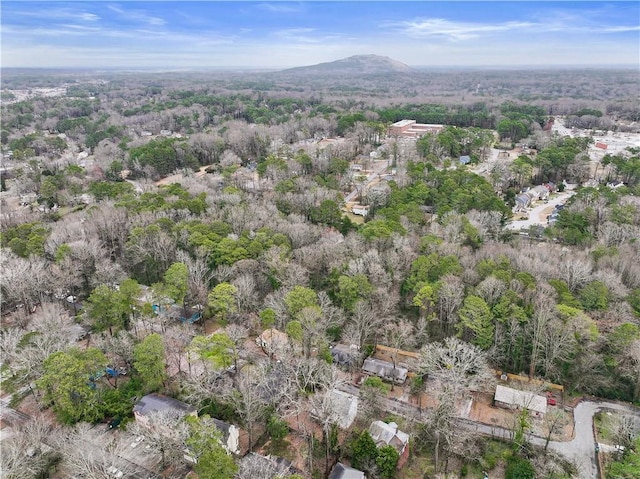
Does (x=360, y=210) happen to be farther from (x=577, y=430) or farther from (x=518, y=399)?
(x=577, y=430)

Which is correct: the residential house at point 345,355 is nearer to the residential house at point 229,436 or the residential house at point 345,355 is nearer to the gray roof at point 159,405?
the residential house at point 229,436

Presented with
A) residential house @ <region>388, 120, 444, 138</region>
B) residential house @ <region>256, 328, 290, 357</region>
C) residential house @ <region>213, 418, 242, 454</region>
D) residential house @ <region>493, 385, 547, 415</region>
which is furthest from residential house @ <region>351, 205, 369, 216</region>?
residential house @ <region>388, 120, 444, 138</region>

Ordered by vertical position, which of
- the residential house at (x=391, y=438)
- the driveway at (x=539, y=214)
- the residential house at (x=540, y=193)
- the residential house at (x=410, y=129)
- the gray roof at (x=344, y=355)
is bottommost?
the residential house at (x=391, y=438)

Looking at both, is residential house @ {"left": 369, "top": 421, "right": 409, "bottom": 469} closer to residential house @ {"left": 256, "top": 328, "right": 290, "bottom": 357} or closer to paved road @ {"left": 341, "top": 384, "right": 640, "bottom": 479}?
paved road @ {"left": 341, "top": 384, "right": 640, "bottom": 479}

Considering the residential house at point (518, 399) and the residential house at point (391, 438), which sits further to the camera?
the residential house at point (518, 399)

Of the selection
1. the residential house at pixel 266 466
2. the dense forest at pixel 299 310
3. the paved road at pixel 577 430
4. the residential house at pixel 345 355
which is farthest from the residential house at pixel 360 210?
the residential house at pixel 266 466

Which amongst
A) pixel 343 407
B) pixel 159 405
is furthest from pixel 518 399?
pixel 159 405
